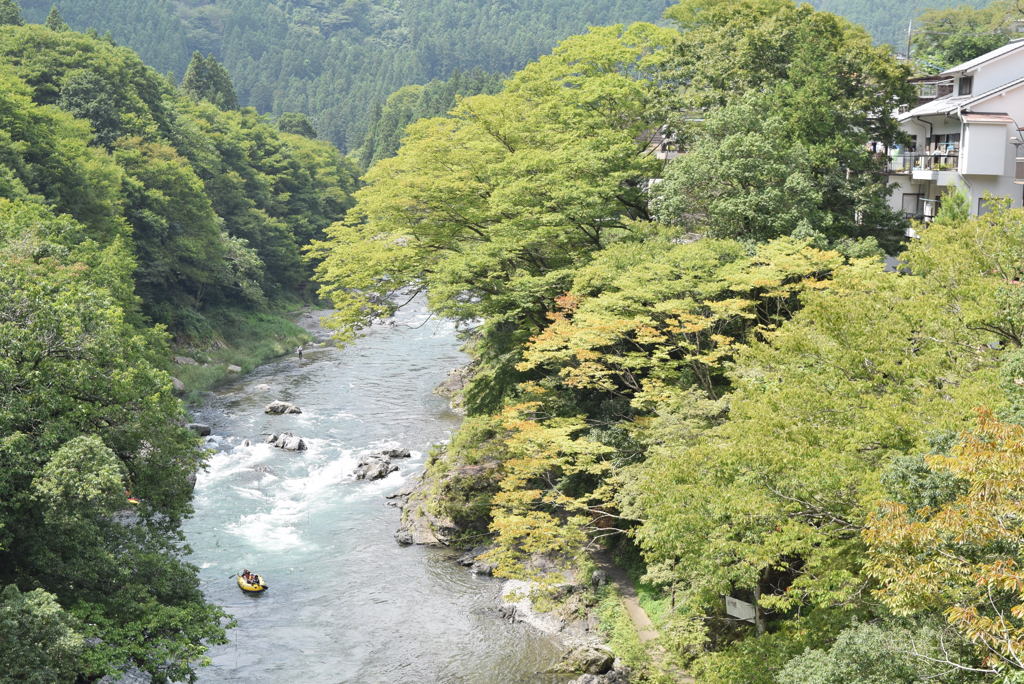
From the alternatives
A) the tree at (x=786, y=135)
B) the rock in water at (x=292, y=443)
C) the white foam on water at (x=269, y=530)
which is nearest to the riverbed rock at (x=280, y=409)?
the rock in water at (x=292, y=443)

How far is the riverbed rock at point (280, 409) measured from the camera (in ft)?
147

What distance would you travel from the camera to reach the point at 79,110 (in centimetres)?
5628

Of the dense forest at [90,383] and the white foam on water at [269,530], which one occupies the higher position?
the dense forest at [90,383]

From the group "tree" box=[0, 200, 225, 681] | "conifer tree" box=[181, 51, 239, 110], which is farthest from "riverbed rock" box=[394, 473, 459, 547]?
"conifer tree" box=[181, 51, 239, 110]

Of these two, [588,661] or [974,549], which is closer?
[974,549]

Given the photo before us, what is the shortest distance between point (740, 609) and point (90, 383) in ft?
52.6

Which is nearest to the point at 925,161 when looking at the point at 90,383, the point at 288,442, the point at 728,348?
the point at 728,348

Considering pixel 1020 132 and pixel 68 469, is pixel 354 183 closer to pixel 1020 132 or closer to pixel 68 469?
pixel 1020 132

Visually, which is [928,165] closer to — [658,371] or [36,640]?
[658,371]

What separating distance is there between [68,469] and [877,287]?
58.7ft

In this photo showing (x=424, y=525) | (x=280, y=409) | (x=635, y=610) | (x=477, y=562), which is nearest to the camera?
(x=635, y=610)

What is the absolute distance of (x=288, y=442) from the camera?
130 ft

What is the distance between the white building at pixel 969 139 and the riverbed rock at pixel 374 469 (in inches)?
914

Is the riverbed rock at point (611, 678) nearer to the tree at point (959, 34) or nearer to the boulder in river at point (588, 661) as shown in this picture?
the boulder in river at point (588, 661)
